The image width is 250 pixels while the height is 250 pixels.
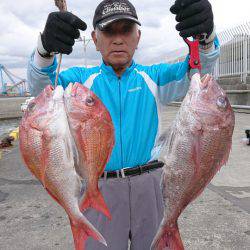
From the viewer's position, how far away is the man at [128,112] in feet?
8.50

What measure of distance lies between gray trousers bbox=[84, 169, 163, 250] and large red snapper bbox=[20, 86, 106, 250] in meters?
0.62

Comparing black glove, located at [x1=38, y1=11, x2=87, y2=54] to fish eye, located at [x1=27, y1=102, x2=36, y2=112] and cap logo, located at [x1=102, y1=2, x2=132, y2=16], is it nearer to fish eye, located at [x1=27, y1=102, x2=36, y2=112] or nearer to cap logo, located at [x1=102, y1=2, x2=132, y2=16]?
cap logo, located at [x1=102, y1=2, x2=132, y2=16]

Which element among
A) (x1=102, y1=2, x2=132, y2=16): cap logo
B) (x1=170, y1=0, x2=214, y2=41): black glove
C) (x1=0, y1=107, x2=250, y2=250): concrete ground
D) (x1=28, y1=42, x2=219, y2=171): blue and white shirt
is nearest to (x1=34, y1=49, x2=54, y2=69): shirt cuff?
(x1=28, y1=42, x2=219, y2=171): blue and white shirt

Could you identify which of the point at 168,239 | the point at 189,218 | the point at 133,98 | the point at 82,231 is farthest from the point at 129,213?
the point at 189,218

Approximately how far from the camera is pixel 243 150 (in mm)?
7941

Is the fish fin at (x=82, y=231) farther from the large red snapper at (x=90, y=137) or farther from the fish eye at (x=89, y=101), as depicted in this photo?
the fish eye at (x=89, y=101)

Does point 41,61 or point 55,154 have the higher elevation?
point 41,61

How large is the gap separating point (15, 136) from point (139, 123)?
985 cm

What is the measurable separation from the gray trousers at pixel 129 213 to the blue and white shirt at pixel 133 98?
0.14 metres

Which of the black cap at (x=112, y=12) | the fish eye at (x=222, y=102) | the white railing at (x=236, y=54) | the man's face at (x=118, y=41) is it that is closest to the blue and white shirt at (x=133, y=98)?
the man's face at (x=118, y=41)

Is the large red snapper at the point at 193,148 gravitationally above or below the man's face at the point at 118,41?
below

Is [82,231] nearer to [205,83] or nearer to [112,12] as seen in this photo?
[205,83]

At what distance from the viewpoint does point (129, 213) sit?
9.07 ft

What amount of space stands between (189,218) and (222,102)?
2.67 m
